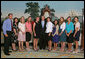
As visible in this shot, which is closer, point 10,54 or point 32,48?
point 10,54

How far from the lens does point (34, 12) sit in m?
7.04

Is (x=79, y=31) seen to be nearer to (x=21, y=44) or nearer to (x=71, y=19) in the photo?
(x=71, y=19)

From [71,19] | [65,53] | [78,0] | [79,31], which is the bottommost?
[65,53]

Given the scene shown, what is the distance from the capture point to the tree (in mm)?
6932

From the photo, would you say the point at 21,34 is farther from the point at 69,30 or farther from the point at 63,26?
the point at 69,30

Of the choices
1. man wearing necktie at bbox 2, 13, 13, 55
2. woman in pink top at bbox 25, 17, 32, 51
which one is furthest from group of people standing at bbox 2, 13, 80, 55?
man wearing necktie at bbox 2, 13, 13, 55

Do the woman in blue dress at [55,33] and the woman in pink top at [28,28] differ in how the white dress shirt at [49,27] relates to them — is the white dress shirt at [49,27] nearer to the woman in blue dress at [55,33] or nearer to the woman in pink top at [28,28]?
the woman in blue dress at [55,33]

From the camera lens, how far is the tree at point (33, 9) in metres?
6.93

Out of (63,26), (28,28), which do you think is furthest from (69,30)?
(28,28)

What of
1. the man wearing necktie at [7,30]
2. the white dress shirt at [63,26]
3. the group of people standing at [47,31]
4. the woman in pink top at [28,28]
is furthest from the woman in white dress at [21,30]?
the white dress shirt at [63,26]

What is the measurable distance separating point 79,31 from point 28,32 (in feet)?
7.04

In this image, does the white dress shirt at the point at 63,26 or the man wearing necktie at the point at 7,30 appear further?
the white dress shirt at the point at 63,26

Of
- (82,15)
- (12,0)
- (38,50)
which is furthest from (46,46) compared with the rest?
(12,0)

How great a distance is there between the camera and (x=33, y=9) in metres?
7.08
